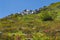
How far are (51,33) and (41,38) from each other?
4.69m

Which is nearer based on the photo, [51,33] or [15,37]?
[15,37]

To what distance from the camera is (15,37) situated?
26703 mm

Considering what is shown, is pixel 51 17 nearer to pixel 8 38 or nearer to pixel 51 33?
pixel 51 33

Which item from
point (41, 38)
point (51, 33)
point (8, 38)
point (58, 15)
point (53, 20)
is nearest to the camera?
point (41, 38)

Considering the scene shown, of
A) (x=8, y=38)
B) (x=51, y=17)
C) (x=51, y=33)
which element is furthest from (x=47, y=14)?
(x=8, y=38)

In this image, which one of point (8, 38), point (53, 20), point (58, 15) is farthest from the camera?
point (58, 15)

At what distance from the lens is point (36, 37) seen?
2611 cm

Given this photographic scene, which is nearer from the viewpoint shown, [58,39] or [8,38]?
[58,39]

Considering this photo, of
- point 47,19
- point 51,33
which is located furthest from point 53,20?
point 51,33

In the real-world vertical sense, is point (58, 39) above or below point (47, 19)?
below

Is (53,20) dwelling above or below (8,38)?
above

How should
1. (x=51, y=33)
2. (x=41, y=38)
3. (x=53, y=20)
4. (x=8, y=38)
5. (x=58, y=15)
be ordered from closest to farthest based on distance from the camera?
(x=41, y=38) < (x=8, y=38) < (x=51, y=33) < (x=53, y=20) < (x=58, y=15)

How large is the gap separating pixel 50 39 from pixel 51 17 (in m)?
19.2

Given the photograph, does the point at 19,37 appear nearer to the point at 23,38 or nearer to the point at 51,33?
the point at 23,38
